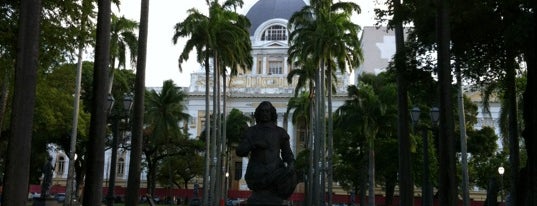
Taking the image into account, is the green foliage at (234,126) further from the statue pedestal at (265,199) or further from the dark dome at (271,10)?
the statue pedestal at (265,199)

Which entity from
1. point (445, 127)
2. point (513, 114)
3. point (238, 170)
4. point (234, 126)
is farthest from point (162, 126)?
point (445, 127)

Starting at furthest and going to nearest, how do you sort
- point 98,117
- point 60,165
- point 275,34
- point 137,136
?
point 275,34 < point 60,165 < point 137,136 < point 98,117

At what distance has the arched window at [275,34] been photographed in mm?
85250

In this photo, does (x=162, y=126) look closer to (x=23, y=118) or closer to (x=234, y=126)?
(x=234, y=126)

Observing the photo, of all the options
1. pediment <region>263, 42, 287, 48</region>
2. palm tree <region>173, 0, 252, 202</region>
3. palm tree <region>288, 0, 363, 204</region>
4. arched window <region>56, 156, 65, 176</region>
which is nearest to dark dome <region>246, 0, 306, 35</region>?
pediment <region>263, 42, 287, 48</region>

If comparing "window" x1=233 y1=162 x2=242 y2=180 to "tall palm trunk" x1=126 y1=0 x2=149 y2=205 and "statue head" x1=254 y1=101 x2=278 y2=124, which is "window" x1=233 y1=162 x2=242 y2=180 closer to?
"tall palm trunk" x1=126 y1=0 x2=149 y2=205

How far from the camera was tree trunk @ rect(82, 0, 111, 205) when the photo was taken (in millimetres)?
14023

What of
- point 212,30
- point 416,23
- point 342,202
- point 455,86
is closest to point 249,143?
point 416,23

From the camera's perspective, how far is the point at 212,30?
36906 millimetres

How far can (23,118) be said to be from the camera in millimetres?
12258

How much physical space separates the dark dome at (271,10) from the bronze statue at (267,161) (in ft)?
250

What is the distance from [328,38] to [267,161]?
28.3m

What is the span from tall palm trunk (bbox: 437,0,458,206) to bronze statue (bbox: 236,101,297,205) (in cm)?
600

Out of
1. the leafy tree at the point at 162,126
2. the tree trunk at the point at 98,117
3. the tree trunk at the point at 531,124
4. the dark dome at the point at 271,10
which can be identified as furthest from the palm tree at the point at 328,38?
the dark dome at the point at 271,10
